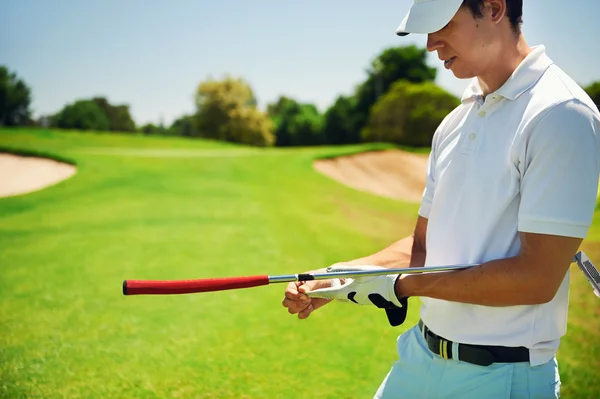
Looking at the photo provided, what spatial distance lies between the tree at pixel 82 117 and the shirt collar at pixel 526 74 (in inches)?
2329

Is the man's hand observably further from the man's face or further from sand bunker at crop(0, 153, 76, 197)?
sand bunker at crop(0, 153, 76, 197)

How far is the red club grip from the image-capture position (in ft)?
5.25

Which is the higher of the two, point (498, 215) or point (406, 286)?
point (498, 215)

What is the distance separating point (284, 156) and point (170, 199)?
7.57 m

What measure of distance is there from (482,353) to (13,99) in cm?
4229

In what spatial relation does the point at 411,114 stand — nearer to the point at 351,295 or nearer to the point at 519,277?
the point at 351,295

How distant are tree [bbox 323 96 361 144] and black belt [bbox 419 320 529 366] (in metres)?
54.3

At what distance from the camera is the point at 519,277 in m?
1.60

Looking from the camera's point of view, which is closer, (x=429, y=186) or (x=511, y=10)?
(x=511, y=10)

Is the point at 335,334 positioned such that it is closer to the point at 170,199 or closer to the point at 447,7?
the point at 447,7

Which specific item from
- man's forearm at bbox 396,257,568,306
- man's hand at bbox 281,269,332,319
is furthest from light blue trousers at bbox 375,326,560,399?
man's hand at bbox 281,269,332,319

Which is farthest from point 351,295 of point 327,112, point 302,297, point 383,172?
point 327,112

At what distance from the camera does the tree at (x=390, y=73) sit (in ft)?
189

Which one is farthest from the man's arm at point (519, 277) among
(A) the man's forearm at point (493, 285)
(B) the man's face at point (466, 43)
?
(B) the man's face at point (466, 43)
